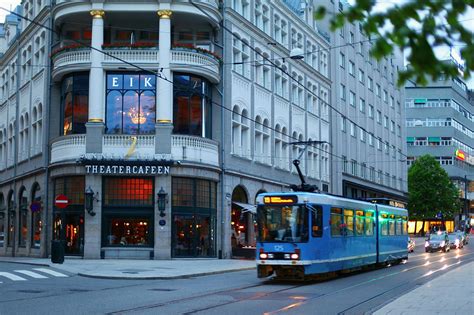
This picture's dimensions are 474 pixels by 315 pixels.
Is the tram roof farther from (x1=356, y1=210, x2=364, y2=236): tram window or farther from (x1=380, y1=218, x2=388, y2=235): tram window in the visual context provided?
(x1=380, y1=218, x2=388, y2=235): tram window

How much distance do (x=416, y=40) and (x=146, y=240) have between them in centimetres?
3068

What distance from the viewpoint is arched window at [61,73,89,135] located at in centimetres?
3553

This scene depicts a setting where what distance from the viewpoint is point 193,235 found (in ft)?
116

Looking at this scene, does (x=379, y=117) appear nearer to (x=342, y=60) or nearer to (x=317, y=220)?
(x=342, y=60)

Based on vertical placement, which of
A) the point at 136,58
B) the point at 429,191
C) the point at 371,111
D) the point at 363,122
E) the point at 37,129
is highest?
the point at 371,111

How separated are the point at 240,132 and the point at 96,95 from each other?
931cm

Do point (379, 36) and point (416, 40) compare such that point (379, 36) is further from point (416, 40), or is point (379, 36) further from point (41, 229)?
point (41, 229)

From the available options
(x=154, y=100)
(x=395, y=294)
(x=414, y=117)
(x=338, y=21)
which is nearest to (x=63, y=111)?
(x=154, y=100)

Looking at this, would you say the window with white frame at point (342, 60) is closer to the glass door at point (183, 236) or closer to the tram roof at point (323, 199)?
the glass door at point (183, 236)

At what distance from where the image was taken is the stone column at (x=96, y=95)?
113ft

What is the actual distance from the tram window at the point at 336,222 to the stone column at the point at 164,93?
1265cm

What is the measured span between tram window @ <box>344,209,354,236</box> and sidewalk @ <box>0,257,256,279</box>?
5837 millimetres

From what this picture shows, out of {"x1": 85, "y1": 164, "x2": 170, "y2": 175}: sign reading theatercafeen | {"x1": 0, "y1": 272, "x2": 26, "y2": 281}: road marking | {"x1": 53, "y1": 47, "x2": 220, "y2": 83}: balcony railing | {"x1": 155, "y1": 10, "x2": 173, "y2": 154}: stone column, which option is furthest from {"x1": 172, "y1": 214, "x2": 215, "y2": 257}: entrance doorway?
{"x1": 0, "y1": 272, "x2": 26, "y2": 281}: road marking

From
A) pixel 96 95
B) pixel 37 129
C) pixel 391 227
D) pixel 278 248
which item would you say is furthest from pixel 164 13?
pixel 278 248
